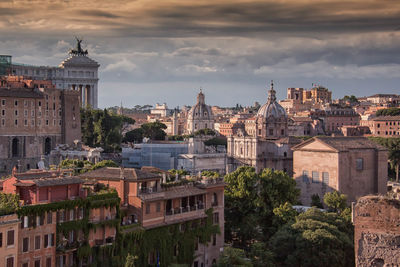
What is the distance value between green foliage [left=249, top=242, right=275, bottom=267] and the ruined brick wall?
44.4ft

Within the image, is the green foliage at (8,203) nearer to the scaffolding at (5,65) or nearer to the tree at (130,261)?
the tree at (130,261)

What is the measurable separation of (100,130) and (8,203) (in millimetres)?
64287

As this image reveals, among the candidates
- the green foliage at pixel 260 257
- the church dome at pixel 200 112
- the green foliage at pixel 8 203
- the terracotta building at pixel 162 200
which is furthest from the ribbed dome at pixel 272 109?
the green foliage at pixel 8 203

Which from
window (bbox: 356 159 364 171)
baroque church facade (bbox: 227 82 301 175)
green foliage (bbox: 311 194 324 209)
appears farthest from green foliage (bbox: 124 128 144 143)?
green foliage (bbox: 311 194 324 209)

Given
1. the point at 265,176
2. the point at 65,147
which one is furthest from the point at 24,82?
the point at 265,176

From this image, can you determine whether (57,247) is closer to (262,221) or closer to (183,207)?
(183,207)

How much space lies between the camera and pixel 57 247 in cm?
3300

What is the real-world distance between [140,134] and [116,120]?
665 inches

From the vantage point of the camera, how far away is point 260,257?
134 feet

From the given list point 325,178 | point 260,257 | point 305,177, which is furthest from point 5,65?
point 260,257

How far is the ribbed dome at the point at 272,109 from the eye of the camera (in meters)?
103

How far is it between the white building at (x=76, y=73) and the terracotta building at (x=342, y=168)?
177 ft

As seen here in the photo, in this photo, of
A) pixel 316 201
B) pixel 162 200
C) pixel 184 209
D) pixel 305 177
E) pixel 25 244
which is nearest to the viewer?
pixel 25 244

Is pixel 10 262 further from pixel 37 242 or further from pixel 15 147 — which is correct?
pixel 15 147
